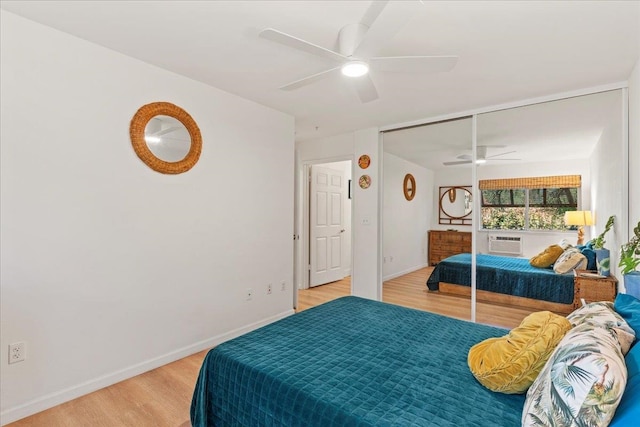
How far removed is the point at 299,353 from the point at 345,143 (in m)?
3.43

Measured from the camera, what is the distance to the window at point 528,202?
9.62 feet

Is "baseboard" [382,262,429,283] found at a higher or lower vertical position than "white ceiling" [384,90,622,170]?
lower

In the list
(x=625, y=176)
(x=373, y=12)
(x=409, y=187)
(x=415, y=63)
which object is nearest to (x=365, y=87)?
(x=415, y=63)

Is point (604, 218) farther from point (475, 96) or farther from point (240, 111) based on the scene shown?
point (240, 111)

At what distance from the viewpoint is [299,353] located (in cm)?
159

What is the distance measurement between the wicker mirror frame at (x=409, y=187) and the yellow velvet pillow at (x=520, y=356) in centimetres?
267

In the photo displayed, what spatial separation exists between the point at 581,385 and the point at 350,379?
2.69 feet

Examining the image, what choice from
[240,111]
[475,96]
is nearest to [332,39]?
[240,111]

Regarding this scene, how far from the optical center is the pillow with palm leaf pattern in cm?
84

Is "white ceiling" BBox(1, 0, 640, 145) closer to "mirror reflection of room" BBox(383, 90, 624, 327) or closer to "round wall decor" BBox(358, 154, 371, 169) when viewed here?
"mirror reflection of room" BBox(383, 90, 624, 327)

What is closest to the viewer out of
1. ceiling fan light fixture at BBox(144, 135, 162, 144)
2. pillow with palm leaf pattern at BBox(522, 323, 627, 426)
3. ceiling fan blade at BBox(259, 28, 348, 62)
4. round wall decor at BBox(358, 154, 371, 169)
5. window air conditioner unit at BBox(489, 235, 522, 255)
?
pillow with palm leaf pattern at BBox(522, 323, 627, 426)

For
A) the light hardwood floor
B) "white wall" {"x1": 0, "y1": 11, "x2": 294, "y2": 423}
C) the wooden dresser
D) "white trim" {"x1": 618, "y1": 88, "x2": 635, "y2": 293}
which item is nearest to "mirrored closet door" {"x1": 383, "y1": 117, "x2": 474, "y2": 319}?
the wooden dresser

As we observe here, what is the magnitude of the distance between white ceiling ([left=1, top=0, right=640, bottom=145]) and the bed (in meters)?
1.69

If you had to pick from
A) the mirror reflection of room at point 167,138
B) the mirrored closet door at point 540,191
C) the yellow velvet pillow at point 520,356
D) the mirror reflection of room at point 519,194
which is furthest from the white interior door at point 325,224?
the yellow velvet pillow at point 520,356
